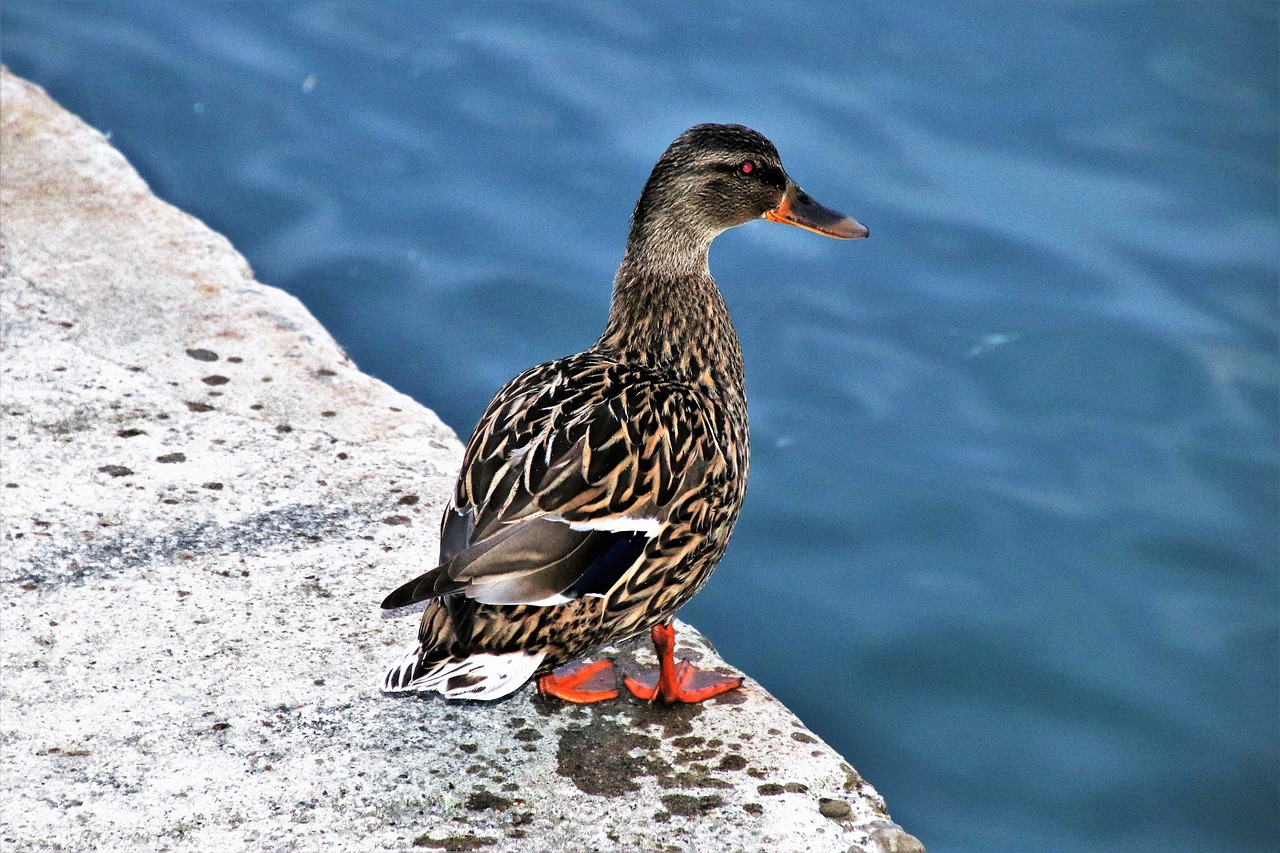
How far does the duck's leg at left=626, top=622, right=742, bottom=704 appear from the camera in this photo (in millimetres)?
3791

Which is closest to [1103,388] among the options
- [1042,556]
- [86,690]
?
[1042,556]

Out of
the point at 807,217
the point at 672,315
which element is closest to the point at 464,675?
the point at 672,315

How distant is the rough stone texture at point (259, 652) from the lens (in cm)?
334

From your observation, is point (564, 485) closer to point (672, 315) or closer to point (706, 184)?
point (672, 315)

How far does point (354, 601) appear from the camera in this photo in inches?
161

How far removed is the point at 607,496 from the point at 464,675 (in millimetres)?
524

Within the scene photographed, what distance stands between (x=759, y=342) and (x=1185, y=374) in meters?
1.88

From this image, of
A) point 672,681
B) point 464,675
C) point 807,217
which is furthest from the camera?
point 807,217

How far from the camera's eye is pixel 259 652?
3832mm

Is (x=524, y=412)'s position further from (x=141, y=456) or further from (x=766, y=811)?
(x=141, y=456)

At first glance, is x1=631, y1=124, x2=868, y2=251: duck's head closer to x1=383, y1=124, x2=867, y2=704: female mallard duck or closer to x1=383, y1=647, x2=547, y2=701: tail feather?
x1=383, y1=124, x2=867, y2=704: female mallard duck

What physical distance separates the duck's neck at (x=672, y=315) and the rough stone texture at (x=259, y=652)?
2.42ft

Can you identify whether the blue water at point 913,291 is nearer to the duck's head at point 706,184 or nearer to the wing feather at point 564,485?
the wing feather at point 564,485

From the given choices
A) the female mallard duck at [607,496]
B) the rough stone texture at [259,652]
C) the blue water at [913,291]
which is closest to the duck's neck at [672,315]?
the female mallard duck at [607,496]
